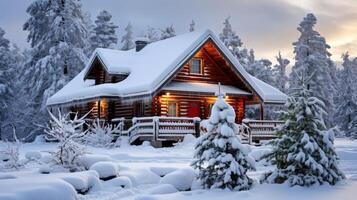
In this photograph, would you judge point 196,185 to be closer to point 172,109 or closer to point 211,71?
point 172,109

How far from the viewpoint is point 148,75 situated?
87.6 ft

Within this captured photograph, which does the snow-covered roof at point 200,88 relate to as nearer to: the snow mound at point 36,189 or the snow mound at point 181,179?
the snow mound at point 181,179

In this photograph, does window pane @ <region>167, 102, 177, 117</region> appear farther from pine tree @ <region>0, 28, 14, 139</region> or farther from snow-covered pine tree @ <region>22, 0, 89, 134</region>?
pine tree @ <region>0, 28, 14, 139</region>

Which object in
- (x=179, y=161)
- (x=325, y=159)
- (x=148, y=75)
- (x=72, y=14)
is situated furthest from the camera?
(x=72, y=14)

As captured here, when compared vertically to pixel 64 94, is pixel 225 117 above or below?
below

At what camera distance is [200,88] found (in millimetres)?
27422

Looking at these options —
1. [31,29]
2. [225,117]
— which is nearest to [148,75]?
[225,117]

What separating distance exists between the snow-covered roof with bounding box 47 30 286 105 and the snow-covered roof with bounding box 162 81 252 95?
1.04 metres

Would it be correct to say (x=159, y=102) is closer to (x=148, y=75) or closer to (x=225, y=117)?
(x=148, y=75)

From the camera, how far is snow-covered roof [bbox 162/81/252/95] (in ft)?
87.2

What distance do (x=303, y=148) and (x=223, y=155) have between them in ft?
6.62

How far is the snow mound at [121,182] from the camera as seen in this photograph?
12.6 metres

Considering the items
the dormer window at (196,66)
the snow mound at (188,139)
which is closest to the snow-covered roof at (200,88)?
the dormer window at (196,66)

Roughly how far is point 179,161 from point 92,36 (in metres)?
37.2
